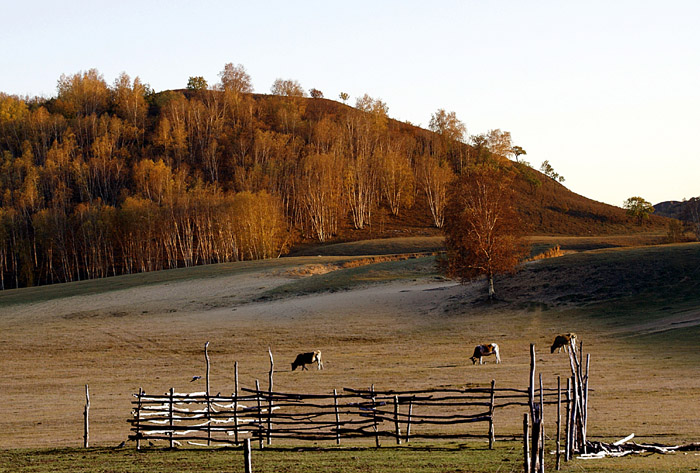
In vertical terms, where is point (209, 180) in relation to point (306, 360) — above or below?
above

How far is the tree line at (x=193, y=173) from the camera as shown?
112812mm

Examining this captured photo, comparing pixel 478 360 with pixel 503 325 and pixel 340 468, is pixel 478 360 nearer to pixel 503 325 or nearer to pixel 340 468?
pixel 503 325

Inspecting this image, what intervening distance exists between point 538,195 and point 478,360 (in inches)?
5428

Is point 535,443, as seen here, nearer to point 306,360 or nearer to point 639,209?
point 306,360

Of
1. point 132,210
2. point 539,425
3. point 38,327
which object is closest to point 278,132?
point 132,210

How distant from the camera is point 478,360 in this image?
3722 cm

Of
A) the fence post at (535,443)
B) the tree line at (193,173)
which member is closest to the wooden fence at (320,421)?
the fence post at (535,443)

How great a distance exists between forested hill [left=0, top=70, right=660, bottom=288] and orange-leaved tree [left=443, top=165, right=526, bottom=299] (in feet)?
181

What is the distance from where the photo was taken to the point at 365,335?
1876 inches

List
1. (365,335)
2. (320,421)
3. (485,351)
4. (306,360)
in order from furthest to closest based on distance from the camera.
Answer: (365,335) → (306,360) → (485,351) → (320,421)

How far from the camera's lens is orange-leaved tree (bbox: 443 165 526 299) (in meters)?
55.7

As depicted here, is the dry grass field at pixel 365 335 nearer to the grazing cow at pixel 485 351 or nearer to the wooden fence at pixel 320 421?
the grazing cow at pixel 485 351

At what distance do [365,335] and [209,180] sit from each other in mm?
105811

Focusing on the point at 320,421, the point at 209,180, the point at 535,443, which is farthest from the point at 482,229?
the point at 209,180
